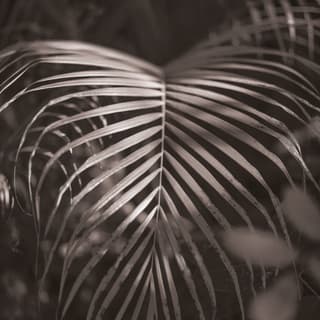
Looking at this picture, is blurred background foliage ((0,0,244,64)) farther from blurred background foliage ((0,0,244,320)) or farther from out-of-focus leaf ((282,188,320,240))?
out-of-focus leaf ((282,188,320,240))

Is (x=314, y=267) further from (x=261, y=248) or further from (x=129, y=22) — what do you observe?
Answer: (x=129, y=22)

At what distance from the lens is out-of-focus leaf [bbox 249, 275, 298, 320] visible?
0.51 m

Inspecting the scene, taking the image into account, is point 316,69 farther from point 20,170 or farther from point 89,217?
point 20,170

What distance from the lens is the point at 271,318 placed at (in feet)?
1.66

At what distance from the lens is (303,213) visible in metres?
0.52

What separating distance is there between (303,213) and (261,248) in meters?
0.05

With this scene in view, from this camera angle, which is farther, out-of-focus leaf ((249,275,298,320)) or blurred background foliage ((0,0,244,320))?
blurred background foliage ((0,0,244,320))

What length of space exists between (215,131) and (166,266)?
269mm

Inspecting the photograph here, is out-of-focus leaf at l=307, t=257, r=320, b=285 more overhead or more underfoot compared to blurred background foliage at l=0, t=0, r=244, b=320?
more underfoot

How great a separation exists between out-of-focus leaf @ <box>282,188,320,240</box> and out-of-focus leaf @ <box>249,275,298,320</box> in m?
0.05

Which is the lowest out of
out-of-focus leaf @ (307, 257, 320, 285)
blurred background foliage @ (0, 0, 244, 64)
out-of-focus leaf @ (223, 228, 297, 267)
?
out-of-focus leaf @ (307, 257, 320, 285)

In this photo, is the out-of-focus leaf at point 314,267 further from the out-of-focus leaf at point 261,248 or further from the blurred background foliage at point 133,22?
the blurred background foliage at point 133,22

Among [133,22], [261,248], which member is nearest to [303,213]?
[261,248]

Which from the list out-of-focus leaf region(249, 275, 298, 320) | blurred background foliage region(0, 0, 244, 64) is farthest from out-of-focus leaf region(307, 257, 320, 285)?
blurred background foliage region(0, 0, 244, 64)
